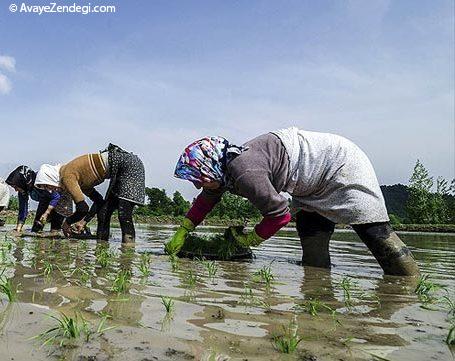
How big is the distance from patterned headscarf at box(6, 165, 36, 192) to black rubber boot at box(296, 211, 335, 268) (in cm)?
547

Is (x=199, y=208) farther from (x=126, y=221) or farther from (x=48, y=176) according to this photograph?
(x=48, y=176)

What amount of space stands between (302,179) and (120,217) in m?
3.18

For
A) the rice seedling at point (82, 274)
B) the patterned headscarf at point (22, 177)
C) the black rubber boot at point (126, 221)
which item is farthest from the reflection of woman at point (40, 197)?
the rice seedling at point (82, 274)

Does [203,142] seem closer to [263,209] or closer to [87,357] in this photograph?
[263,209]

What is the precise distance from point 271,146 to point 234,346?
7.97 feet

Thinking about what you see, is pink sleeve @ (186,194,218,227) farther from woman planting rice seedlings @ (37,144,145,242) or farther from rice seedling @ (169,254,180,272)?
woman planting rice seedlings @ (37,144,145,242)

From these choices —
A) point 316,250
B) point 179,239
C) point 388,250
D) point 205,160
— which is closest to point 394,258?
point 388,250

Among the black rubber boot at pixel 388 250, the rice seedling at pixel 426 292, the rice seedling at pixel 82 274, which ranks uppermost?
the black rubber boot at pixel 388 250

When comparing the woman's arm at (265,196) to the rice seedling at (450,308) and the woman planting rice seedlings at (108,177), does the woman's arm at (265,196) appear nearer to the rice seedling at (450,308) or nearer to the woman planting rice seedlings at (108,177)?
the rice seedling at (450,308)

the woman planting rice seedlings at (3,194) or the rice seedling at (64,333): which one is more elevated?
the woman planting rice seedlings at (3,194)

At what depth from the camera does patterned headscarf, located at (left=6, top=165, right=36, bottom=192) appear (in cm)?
793

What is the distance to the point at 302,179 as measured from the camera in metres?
3.89

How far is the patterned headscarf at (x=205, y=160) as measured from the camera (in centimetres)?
372

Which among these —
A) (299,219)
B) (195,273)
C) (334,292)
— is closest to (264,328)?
(334,292)
